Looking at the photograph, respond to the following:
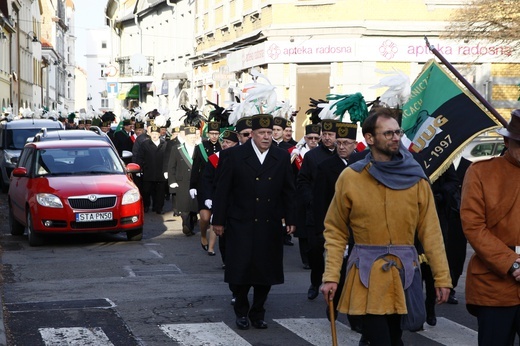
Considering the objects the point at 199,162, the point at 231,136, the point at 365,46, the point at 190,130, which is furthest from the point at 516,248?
the point at 365,46

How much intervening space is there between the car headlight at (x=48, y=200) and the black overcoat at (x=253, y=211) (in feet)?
21.3

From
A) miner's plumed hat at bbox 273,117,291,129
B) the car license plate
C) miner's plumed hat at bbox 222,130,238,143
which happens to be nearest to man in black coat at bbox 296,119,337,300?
miner's plumed hat at bbox 222,130,238,143

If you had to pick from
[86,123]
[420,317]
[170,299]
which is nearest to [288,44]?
[86,123]

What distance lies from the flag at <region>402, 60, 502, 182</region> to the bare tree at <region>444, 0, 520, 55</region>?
19400mm

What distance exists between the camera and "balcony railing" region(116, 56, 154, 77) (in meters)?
62.2

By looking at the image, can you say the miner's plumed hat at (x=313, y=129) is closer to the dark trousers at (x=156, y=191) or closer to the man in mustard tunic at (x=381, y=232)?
the man in mustard tunic at (x=381, y=232)

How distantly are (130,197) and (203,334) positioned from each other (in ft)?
24.4

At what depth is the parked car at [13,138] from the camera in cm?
2739

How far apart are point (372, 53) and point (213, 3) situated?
12954 millimetres

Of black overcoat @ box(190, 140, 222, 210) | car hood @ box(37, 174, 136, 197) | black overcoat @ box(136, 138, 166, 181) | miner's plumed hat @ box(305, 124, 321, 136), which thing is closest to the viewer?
miner's plumed hat @ box(305, 124, 321, 136)

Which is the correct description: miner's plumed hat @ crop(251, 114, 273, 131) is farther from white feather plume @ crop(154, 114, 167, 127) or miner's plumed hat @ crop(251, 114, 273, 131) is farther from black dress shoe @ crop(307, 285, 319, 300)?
white feather plume @ crop(154, 114, 167, 127)

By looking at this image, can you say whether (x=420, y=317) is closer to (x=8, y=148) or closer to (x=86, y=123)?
(x=8, y=148)

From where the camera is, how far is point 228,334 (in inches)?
355

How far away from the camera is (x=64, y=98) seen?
481ft
